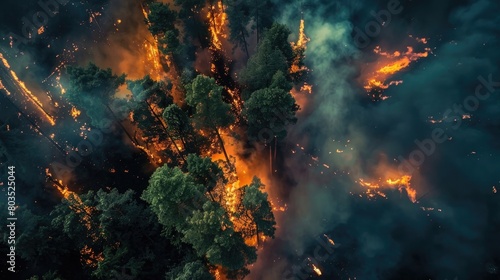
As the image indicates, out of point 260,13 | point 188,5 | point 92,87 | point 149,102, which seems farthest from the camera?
point 260,13

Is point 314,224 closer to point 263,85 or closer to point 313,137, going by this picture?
point 313,137

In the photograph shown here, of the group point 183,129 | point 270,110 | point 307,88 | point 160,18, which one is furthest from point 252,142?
point 160,18

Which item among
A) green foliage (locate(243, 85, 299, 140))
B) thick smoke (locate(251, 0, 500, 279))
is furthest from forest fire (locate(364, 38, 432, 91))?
green foliage (locate(243, 85, 299, 140))

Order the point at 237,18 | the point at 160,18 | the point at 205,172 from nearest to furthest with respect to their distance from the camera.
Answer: the point at 205,172
the point at 160,18
the point at 237,18

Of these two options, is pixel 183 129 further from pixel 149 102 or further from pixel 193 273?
pixel 193 273

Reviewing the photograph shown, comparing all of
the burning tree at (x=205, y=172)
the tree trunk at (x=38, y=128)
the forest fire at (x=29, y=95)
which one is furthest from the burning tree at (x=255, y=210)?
the forest fire at (x=29, y=95)

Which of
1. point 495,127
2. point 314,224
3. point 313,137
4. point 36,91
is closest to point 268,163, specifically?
point 313,137
